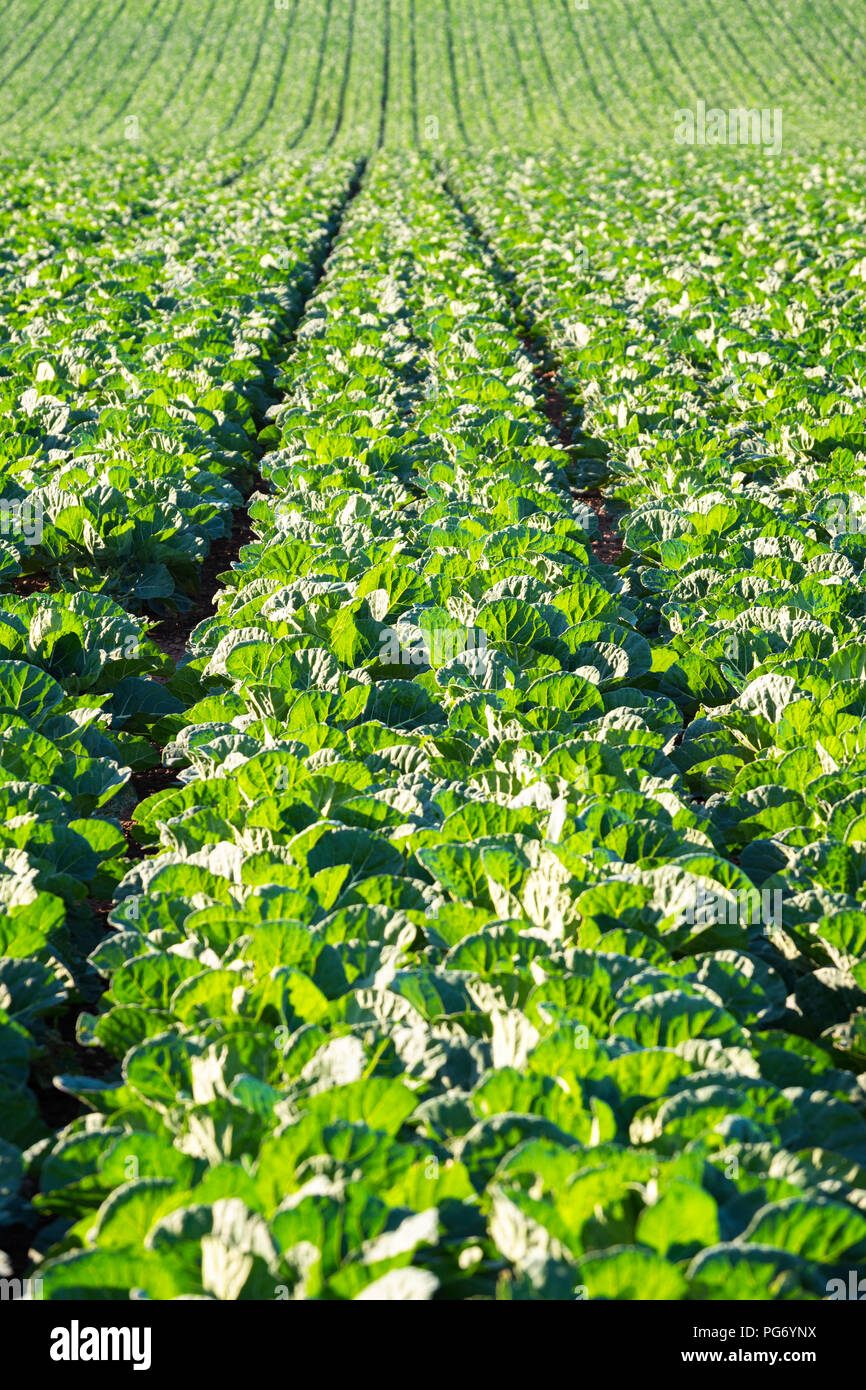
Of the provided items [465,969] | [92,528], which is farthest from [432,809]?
[92,528]

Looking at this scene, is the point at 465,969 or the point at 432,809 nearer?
the point at 465,969

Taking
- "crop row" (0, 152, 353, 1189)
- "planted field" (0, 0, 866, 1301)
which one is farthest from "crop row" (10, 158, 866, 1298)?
"crop row" (0, 152, 353, 1189)

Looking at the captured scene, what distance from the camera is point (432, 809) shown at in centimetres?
349

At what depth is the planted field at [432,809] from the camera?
207 centimetres

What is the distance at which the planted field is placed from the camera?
6.78ft

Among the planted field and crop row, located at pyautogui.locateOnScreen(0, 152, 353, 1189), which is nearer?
the planted field

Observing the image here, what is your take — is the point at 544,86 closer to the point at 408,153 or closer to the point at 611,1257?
the point at 408,153

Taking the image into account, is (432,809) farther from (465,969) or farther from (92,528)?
(92,528)

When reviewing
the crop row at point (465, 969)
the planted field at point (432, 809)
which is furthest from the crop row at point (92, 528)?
the crop row at point (465, 969)

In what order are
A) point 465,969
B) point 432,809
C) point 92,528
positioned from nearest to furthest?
point 465,969, point 432,809, point 92,528

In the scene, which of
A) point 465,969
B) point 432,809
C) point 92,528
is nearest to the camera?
point 465,969

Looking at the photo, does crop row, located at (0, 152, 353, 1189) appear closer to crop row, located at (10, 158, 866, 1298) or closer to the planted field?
the planted field

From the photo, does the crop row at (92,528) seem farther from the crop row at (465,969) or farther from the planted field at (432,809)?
the crop row at (465,969)

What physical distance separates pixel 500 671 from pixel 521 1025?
2.02 metres
